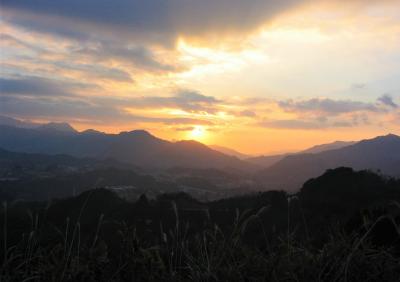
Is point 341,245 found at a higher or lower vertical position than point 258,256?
higher

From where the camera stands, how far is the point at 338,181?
88.4 meters

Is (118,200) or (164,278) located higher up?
(164,278)

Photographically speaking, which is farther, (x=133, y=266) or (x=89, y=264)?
(x=89, y=264)

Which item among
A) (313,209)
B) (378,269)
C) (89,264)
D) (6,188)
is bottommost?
(6,188)

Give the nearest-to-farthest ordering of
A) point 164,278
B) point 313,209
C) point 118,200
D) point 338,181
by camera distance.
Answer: point 164,278
point 313,209
point 338,181
point 118,200

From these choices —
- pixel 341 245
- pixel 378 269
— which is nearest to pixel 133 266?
pixel 341 245

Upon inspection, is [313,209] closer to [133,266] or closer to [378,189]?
[378,189]

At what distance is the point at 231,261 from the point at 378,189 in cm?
8330

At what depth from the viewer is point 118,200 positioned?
102m

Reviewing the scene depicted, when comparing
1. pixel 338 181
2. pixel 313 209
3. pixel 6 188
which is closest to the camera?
pixel 313 209

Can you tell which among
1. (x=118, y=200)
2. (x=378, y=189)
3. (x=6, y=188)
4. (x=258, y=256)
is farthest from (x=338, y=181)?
(x=6, y=188)

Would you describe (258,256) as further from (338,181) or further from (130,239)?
(338,181)

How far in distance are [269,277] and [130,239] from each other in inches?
59.5

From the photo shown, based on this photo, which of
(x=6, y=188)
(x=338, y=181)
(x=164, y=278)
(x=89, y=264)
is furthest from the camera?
(x=6, y=188)
